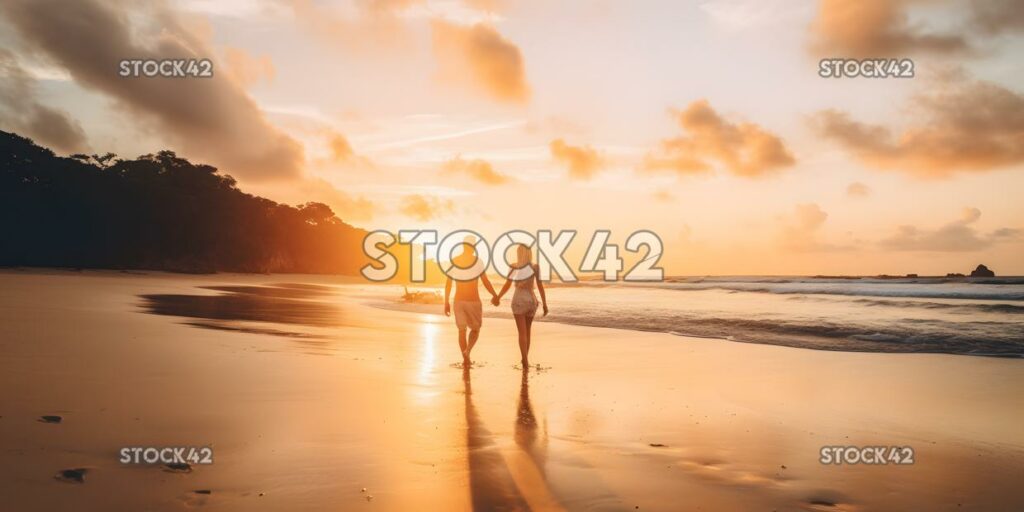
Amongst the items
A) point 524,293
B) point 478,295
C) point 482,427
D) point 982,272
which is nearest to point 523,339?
point 524,293

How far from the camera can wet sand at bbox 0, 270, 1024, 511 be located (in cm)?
423

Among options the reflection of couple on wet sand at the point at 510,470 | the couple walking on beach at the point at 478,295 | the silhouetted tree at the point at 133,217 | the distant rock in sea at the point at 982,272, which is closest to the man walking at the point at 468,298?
the couple walking on beach at the point at 478,295

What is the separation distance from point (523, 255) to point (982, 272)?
86.9 metres

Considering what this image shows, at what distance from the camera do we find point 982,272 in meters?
72.9

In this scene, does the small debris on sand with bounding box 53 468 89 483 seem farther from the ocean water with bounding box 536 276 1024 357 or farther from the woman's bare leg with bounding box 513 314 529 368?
the ocean water with bounding box 536 276 1024 357

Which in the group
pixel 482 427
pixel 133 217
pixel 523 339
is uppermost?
pixel 133 217

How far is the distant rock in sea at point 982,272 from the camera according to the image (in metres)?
72.1

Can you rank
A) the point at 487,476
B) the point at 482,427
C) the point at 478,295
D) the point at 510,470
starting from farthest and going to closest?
1. the point at 478,295
2. the point at 482,427
3. the point at 510,470
4. the point at 487,476

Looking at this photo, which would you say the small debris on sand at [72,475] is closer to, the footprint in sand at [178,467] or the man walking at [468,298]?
the footprint in sand at [178,467]

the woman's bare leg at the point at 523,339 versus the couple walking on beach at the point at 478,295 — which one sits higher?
the couple walking on beach at the point at 478,295

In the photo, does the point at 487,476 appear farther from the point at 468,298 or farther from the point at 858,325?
the point at 858,325

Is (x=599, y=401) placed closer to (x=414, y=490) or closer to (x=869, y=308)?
(x=414, y=490)

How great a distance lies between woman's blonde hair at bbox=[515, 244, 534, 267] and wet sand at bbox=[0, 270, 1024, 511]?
211 cm

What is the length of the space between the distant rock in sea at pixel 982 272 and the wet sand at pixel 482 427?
78.6 meters
